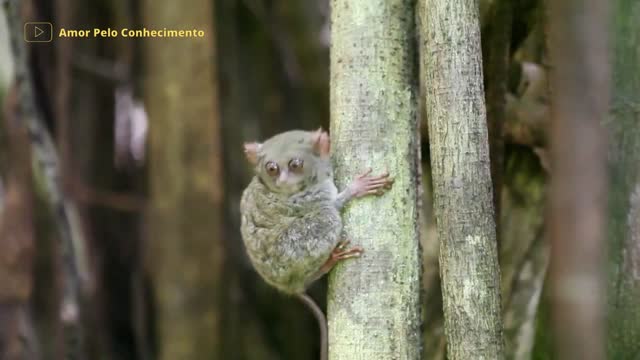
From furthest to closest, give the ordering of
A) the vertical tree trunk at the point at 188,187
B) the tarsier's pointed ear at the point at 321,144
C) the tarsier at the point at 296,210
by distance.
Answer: the vertical tree trunk at the point at 188,187 < the tarsier's pointed ear at the point at 321,144 < the tarsier at the point at 296,210

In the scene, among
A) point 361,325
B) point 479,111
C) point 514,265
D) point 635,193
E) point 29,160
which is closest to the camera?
point 635,193

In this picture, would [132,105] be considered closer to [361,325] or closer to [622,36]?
[361,325]

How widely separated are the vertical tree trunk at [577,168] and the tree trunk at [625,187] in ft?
1.44

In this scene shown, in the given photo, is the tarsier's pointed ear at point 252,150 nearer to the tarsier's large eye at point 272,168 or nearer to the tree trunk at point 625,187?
the tarsier's large eye at point 272,168

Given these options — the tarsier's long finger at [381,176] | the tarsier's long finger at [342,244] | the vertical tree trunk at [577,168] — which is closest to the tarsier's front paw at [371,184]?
the tarsier's long finger at [381,176]

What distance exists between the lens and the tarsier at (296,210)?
2.39 meters

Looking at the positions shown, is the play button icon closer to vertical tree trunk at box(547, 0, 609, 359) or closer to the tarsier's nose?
the tarsier's nose

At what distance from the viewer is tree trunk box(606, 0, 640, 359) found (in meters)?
1.90

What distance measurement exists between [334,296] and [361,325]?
11 centimetres

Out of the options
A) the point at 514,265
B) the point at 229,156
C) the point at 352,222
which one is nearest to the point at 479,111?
the point at 352,222

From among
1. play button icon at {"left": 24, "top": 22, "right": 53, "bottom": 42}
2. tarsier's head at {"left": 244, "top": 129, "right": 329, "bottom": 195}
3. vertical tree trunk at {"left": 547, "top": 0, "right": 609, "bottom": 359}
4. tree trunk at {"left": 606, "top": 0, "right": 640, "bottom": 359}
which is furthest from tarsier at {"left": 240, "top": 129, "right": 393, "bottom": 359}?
play button icon at {"left": 24, "top": 22, "right": 53, "bottom": 42}

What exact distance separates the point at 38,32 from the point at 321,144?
2727 millimetres

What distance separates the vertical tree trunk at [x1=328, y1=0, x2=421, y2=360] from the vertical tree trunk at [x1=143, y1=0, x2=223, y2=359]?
1.45 metres

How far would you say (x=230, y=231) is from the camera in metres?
4.93
